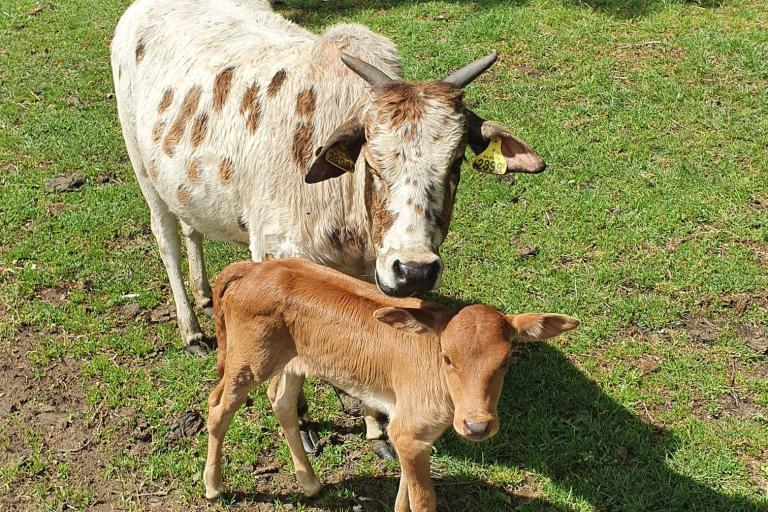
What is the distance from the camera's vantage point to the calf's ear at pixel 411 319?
4172 mm

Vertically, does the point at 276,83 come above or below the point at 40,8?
above

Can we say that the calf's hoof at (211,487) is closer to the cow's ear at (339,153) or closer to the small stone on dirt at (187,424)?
the small stone on dirt at (187,424)

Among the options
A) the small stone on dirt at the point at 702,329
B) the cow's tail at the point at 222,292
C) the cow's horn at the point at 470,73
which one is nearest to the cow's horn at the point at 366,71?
the cow's horn at the point at 470,73

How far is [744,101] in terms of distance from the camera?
8773 millimetres

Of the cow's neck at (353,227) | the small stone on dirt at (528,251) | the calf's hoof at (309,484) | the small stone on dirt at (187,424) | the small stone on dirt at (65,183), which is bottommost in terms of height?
the small stone on dirt at (187,424)

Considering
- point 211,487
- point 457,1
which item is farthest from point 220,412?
point 457,1

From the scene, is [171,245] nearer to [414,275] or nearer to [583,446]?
[414,275]

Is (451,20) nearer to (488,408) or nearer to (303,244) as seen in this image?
(303,244)

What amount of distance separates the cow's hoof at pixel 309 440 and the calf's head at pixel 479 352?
181 cm

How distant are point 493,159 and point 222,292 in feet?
6.06

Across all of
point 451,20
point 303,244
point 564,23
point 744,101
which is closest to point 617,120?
point 744,101

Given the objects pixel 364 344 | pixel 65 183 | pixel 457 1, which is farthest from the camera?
pixel 457 1

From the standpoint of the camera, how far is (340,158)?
477cm

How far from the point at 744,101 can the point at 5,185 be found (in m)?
7.97
